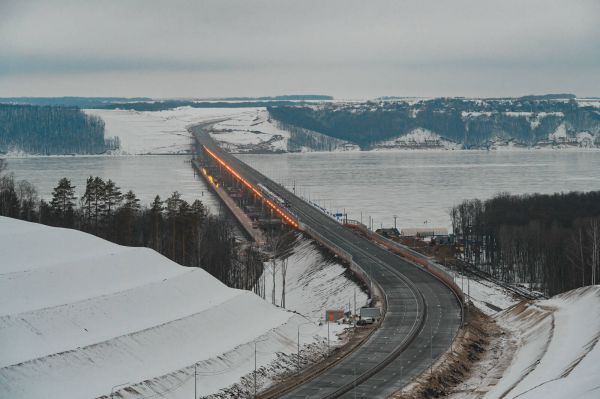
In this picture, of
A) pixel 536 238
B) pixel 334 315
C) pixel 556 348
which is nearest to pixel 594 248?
pixel 536 238

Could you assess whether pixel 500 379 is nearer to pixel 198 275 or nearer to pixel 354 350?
pixel 354 350

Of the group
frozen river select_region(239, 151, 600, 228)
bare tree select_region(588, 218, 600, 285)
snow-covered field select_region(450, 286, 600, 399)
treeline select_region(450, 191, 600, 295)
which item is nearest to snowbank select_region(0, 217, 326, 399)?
snow-covered field select_region(450, 286, 600, 399)

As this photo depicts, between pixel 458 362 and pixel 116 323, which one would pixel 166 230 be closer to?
pixel 116 323

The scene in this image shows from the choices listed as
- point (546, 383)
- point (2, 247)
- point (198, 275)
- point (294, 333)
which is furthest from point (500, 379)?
point (2, 247)

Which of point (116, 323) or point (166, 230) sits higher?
point (116, 323)

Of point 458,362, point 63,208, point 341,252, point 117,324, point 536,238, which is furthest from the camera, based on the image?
point 63,208

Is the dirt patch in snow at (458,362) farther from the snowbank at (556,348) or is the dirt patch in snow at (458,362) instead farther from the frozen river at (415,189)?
the frozen river at (415,189)

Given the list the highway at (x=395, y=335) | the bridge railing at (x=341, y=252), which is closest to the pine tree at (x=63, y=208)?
the bridge railing at (x=341, y=252)
